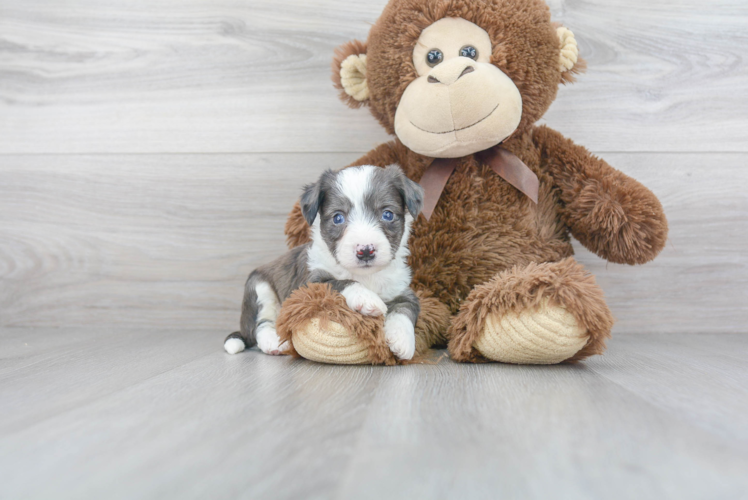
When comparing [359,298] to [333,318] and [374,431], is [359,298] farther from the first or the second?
[374,431]

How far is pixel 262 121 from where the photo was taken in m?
2.19

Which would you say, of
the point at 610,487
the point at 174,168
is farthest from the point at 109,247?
the point at 610,487

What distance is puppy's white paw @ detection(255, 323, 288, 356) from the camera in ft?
5.38

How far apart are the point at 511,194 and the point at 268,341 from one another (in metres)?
0.91

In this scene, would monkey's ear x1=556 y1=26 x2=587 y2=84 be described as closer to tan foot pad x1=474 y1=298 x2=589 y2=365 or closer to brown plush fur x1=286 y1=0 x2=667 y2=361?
brown plush fur x1=286 y1=0 x2=667 y2=361

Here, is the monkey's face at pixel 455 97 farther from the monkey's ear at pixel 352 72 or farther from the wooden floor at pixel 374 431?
the wooden floor at pixel 374 431

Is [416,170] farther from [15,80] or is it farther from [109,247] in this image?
[15,80]

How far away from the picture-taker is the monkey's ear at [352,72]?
1804 mm

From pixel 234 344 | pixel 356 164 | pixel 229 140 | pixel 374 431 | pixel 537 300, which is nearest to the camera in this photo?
pixel 374 431

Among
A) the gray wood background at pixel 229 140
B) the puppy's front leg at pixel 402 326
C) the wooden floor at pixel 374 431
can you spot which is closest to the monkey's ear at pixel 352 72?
the gray wood background at pixel 229 140

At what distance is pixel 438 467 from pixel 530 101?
1270mm

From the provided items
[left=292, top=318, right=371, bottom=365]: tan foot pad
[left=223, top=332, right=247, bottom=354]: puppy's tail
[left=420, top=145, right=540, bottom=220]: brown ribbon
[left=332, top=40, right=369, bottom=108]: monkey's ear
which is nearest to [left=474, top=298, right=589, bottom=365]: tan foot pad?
[left=292, top=318, right=371, bottom=365]: tan foot pad

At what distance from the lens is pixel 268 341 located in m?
1.66

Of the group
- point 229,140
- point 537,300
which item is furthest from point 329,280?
point 229,140
